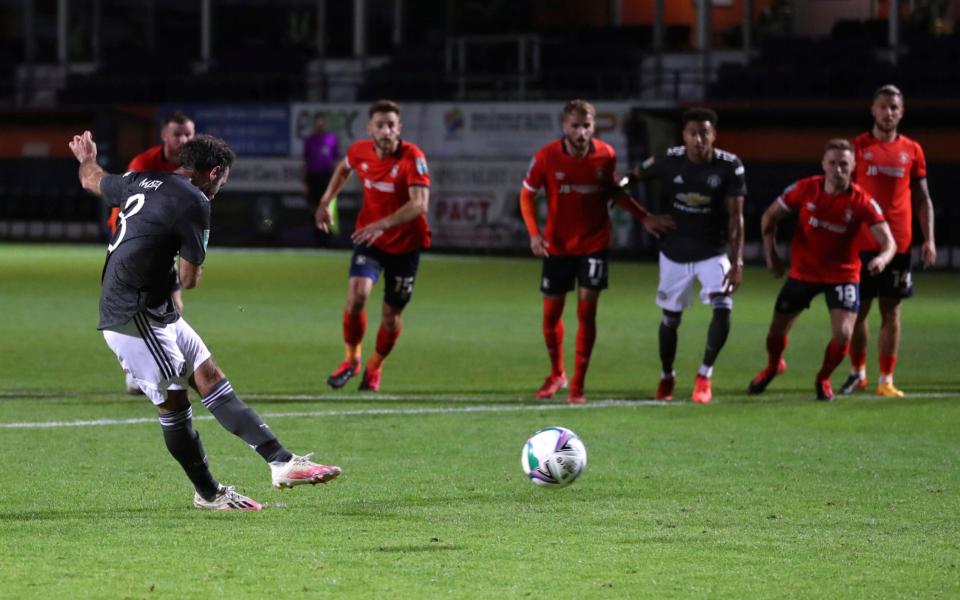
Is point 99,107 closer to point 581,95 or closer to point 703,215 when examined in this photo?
point 581,95

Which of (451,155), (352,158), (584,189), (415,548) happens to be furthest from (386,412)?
(451,155)

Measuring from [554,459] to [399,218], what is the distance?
4.64 meters

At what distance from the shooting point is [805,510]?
7.12m

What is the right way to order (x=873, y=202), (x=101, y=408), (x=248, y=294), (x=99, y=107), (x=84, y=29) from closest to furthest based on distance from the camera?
(x=101, y=408) < (x=873, y=202) < (x=248, y=294) < (x=99, y=107) < (x=84, y=29)

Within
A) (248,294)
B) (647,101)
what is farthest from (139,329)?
(647,101)

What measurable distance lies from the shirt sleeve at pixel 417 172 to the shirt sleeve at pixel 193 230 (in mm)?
5144

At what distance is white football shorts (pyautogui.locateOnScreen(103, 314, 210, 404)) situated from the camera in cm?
684

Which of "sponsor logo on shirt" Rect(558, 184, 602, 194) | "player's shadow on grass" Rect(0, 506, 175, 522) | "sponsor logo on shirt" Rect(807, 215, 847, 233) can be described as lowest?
"player's shadow on grass" Rect(0, 506, 175, 522)

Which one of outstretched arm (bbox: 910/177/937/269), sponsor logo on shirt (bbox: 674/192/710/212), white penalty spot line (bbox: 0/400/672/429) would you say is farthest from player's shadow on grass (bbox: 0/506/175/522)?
outstretched arm (bbox: 910/177/937/269)

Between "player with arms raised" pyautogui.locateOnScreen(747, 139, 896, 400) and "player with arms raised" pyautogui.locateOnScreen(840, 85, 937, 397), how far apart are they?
32 cm

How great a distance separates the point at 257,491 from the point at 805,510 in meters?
2.47

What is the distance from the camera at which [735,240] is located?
37.1ft

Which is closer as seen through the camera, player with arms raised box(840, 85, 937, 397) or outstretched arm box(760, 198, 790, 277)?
outstretched arm box(760, 198, 790, 277)

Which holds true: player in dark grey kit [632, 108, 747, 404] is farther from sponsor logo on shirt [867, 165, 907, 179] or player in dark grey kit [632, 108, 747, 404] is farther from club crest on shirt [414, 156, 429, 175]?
club crest on shirt [414, 156, 429, 175]
